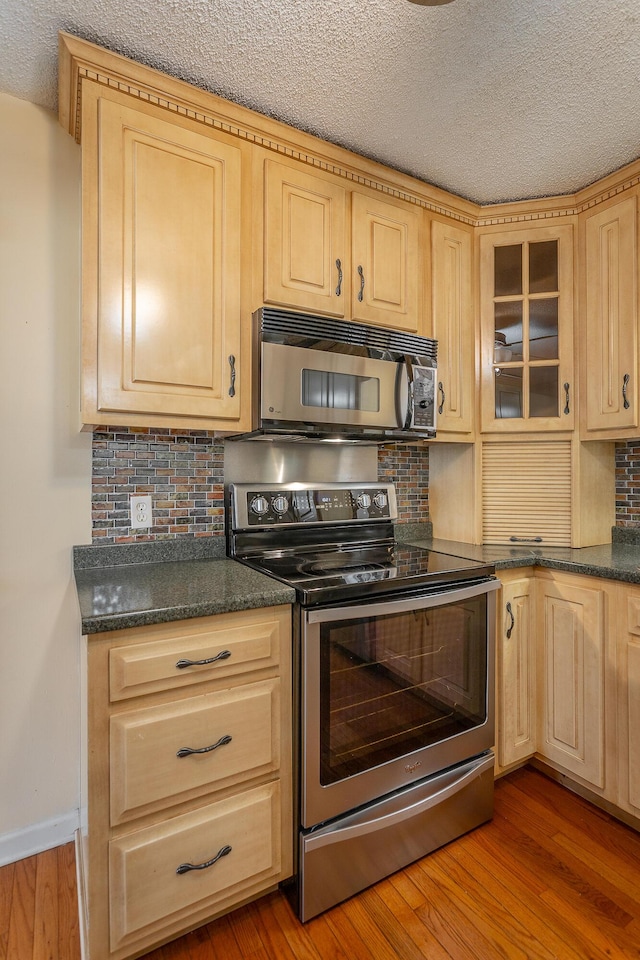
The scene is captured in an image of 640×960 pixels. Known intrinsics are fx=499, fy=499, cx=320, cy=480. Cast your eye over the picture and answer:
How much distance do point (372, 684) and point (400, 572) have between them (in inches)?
14.1

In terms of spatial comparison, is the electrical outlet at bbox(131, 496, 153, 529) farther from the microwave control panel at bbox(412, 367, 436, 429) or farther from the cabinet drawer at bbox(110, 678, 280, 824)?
the microwave control panel at bbox(412, 367, 436, 429)

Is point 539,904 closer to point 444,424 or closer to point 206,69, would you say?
point 444,424

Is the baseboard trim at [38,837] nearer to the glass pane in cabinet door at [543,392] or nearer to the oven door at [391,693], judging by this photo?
the oven door at [391,693]

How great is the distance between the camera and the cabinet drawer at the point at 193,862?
1189 mm

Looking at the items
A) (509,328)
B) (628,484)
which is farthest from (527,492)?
(509,328)

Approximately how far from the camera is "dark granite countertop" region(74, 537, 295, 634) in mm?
1204

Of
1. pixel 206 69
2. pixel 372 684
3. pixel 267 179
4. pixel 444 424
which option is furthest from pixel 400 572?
pixel 206 69

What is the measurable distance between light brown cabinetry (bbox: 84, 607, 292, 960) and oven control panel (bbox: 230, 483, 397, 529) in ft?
1.95

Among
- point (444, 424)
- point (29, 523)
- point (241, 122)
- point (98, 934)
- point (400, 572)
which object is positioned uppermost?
point (241, 122)

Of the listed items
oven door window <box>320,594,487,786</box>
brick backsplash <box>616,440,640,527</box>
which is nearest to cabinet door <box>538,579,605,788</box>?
oven door window <box>320,594,487,786</box>

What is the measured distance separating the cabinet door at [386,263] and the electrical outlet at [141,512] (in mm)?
1053

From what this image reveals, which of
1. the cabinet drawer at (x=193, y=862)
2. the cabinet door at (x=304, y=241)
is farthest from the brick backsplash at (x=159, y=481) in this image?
the cabinet drawer at (x=193, y=862)

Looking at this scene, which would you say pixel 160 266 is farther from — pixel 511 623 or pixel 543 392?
pixel 511 623

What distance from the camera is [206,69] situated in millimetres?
1522
